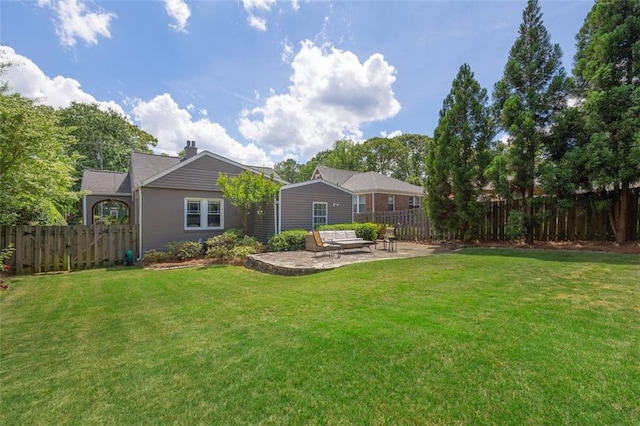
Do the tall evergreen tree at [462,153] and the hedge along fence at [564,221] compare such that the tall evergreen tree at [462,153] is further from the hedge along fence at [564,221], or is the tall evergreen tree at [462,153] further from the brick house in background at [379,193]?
the brick house in background at [379,193]

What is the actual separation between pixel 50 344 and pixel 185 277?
15.1ft

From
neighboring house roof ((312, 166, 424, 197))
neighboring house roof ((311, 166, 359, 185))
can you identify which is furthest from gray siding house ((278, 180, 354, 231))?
neighboring house roof ((311, 166, 359, 185))

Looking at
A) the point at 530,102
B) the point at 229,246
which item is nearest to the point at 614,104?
the point at 530,102

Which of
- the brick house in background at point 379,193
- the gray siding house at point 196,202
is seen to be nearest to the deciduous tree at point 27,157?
the gray siding house at point 196,202

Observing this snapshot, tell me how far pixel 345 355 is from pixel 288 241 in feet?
32.7

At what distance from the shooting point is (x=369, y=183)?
25.7 m

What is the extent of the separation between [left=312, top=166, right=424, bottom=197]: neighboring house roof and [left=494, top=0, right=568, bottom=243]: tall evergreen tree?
43.6 ft

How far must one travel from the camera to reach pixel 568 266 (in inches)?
259

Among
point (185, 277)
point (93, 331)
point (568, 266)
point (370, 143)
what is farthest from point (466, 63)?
point (370, 143)

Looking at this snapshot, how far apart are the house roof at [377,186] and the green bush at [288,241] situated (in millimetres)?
12831

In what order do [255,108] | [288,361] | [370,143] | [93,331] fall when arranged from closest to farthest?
[288,361] → [93,331] → [255,108] → [370,143]

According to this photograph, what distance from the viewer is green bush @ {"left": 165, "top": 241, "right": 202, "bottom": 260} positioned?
1201 centimetres

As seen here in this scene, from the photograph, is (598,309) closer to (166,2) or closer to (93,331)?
(93,331)

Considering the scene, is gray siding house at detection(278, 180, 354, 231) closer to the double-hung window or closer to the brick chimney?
the brick chimney
